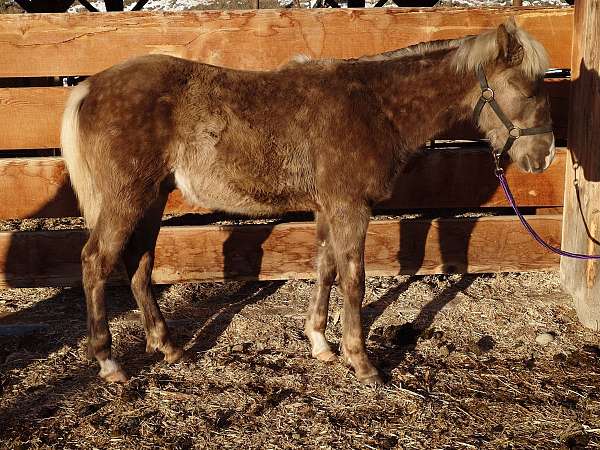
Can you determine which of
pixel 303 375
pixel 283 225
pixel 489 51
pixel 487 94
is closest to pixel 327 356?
pixel 303 375

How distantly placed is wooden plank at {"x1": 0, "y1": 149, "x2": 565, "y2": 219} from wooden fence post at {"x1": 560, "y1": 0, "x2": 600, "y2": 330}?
250 millimetres

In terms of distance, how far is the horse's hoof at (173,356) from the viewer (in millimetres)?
4281

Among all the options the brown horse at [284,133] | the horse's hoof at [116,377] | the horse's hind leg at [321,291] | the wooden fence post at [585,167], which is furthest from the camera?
the wooden fence post at [585,167]

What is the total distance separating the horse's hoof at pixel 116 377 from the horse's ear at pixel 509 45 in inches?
111

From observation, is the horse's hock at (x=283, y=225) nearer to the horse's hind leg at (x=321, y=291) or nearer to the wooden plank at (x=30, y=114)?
the wooden plank at (x=30, y=114)

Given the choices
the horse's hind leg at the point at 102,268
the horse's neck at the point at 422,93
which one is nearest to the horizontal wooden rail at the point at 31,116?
the horse's hind leg at the point at 102,268

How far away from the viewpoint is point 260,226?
5383 mm

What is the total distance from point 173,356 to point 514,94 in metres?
2.55

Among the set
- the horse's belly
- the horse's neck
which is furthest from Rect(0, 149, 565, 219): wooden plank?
the horse's neck

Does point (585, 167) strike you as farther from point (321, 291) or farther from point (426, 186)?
point (321, 291)

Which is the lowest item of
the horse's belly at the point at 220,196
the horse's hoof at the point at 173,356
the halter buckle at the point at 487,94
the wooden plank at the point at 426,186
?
the horse's hoof at the point at 173,356

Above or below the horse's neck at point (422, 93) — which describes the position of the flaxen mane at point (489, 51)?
above

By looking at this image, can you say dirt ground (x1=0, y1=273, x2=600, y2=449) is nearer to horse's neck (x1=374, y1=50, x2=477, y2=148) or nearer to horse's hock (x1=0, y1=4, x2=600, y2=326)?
horse's hock (x1=0, y1=4, x2=600, y2=326)

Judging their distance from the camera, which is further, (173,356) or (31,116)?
(31,116)
